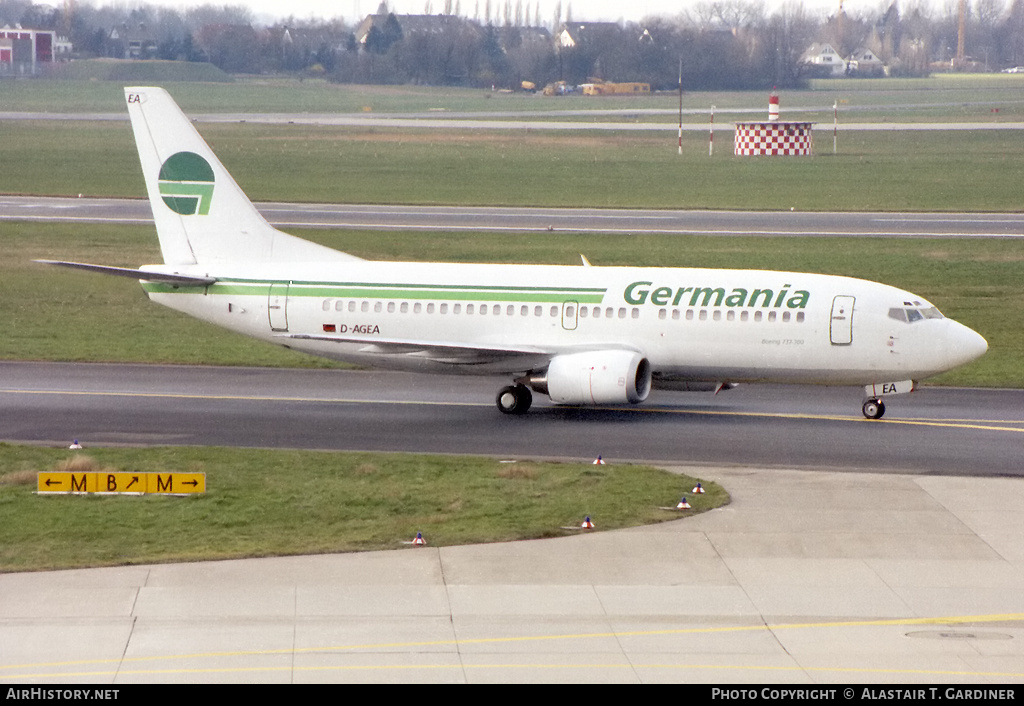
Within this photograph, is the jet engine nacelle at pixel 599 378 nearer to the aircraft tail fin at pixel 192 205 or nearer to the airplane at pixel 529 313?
the airplane at pixel 529 313

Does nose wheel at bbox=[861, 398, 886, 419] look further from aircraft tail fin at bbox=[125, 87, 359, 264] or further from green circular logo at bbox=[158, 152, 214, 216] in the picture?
green circular logo at bbox=[158, 152, 214, 216]

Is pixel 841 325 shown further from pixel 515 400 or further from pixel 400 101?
pixel 400 101

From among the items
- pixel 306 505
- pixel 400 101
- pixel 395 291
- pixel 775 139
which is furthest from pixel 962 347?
pixel 400 101

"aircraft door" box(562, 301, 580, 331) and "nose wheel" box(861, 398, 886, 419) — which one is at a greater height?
"aircraft door" box(562, 301, 580, 331)

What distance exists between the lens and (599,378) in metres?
31.8

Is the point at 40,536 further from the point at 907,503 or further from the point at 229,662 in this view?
the point at 907,503

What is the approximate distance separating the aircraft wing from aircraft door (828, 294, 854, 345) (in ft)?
20.8

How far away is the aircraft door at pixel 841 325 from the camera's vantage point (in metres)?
32.0

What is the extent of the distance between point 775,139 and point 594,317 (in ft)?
255

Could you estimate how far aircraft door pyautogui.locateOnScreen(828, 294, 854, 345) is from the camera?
32.0m

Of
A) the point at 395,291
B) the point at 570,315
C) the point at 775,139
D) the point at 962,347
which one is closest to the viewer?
the point at 962,347

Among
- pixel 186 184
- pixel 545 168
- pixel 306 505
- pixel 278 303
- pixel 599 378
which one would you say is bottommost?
pixel 306 505

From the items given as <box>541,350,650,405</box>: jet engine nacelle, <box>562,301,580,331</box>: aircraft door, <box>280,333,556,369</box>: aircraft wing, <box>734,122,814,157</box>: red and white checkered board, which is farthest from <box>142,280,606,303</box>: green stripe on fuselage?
<box>734,122,814,157</box>: red and white checkered board

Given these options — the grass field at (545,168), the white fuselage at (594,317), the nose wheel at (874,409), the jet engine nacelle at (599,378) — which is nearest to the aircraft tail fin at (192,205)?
the white fuselage at (594,317)
